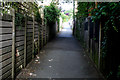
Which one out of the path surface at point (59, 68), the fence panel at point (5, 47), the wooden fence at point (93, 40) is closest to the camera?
the fence panel at point (5, 47)

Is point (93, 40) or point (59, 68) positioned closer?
point (59, 68)

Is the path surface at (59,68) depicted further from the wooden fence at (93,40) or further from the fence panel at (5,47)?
the fence panel at (5,47)

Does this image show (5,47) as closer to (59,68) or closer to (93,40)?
(59,68)

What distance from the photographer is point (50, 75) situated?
172 inches

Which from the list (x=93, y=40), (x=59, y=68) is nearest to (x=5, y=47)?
(x=59, y=68)

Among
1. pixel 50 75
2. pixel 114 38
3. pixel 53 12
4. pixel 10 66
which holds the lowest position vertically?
pixel 50 75

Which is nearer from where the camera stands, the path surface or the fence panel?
the fence panel

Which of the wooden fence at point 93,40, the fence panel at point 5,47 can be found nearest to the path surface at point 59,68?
the wooden fence at point 93,40

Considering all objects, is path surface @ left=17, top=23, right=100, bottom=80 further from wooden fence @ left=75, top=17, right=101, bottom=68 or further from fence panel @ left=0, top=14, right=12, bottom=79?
fence panel @ left=0, top=14, right=12, bottom=79

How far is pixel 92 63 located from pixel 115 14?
9.79 ft

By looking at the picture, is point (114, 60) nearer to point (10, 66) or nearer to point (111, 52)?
point (111, 52)

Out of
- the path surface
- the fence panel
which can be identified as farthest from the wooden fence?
the fence panel

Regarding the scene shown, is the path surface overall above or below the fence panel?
below

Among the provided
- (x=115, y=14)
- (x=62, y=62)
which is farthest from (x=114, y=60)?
(x=62, y=62)
